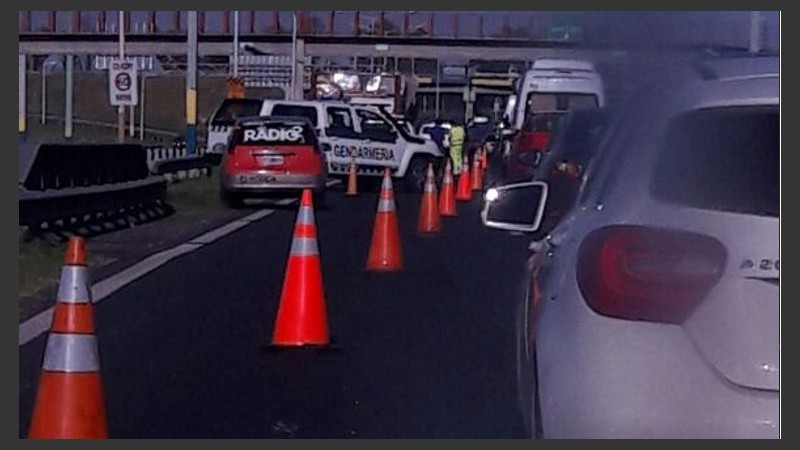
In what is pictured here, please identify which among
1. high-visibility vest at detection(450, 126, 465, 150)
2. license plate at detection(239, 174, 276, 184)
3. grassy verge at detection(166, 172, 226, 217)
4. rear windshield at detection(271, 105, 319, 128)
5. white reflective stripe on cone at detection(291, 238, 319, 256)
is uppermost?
rear windshield at detection(271, 105, 319, 128)

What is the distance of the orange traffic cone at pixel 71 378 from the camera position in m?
6.53

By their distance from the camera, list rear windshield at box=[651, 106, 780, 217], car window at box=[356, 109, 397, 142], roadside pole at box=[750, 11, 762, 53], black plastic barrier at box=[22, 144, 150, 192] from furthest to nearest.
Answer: car window at box=[356, 109, 397, 142] < black plastic barrier at box=[22, 144, 150, 192] < roadside pole at box=[750, 11, 762, 53] < rear windshield at box=[651, 106, 780, 217]

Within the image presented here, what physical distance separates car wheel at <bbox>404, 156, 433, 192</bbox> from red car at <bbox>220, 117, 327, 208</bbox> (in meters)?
7.03

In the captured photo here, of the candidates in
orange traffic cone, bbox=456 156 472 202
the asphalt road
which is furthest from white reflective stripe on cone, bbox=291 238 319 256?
orange traffic cone, bbox=456 156 472 202

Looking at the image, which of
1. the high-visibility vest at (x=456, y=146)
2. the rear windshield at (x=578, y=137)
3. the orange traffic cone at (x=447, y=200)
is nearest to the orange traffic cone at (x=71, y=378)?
the rear windshield at (x=578, y=137)

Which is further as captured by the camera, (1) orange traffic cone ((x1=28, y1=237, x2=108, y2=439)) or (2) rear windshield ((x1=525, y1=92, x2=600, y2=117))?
(2) rear windshield ((x1=525, y1=92, x2=600, y2=117))

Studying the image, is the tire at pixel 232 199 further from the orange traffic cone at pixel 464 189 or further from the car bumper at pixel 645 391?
the car bumper at pixel 645 391

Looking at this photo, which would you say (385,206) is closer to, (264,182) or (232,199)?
(264,182)

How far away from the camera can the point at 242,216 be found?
24219 mm

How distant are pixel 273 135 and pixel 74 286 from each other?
775 inches

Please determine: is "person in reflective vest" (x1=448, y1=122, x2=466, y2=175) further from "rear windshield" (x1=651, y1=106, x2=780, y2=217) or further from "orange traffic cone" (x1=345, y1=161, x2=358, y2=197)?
"rear windshield" (x1=651, y1=106, x2=780, y2=217)

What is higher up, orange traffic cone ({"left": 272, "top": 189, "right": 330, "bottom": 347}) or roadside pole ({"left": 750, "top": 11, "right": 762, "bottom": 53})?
roadside pole ({"left": 750, "top": 11, "right": 762, "bottom": 53})

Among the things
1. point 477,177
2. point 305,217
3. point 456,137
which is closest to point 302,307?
point 305,217

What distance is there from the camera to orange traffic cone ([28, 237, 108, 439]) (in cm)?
653
